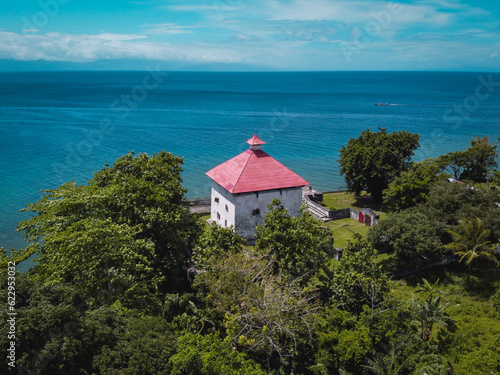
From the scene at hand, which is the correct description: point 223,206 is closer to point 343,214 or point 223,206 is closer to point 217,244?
point 217,244

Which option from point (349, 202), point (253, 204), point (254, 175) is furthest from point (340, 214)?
point (254, 175)

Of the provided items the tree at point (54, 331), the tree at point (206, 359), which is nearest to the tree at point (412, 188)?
the tree at point (206, 359)

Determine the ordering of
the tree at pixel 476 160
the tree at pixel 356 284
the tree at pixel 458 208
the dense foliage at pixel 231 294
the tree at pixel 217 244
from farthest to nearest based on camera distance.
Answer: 1. the tree at pixel 476 160
2. the tree at pixel 458 208
3. the tree at pixel 217 244
4. the tree at pixel 356 284
5. the dense foliage at pixel 231 294

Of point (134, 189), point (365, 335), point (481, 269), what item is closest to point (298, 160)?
point (481, 269)

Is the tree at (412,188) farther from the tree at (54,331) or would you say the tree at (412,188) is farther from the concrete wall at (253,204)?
the tree at (54,331)

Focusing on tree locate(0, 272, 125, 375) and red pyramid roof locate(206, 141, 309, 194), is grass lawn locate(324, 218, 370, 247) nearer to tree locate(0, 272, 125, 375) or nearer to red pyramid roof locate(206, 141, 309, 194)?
red pyramid roof locate(206, 141, 309, 194)

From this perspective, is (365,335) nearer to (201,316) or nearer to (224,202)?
(201,316)

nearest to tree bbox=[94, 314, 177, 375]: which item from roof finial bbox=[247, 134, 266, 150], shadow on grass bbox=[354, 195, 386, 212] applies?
roof finial bbox=[247, 134, 266, 150]
